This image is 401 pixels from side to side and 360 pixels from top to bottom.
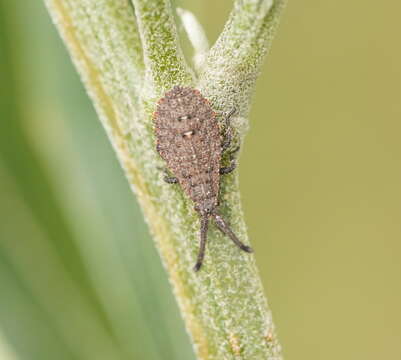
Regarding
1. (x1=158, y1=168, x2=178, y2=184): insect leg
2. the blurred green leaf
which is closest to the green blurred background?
the blurred green leaf

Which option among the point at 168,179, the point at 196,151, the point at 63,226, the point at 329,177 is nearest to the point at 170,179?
the point at 168,179

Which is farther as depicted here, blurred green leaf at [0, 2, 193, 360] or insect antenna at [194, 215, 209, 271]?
blurred green leaf at [0, 2, 193, 360]

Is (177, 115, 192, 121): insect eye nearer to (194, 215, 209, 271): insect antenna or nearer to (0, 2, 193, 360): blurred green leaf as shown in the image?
(194, 215, 209, 271): insect antenna

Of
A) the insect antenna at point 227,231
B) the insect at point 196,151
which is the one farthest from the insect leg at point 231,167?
the insect antenna at point 227,231

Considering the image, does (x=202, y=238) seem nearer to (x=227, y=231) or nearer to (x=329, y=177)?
(x=227, y=231)

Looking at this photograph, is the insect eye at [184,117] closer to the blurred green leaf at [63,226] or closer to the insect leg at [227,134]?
the insect leg at [227,134]

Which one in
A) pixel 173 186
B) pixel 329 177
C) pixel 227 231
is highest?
pixel 173 186
